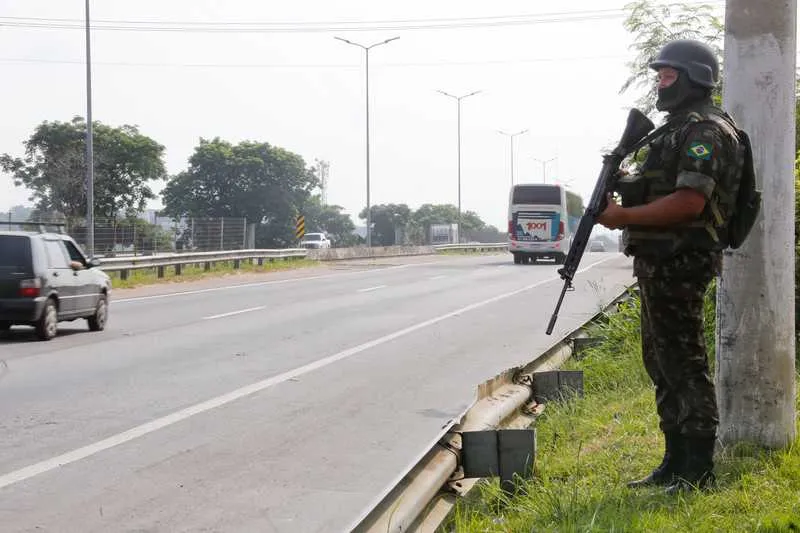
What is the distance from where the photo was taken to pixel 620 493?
16.2 ft

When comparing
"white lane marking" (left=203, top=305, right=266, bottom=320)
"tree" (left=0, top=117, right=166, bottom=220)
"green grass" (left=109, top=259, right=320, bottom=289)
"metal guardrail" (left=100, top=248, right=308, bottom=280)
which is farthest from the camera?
"tree" (left=0, top=117, right=166, bottom=220)

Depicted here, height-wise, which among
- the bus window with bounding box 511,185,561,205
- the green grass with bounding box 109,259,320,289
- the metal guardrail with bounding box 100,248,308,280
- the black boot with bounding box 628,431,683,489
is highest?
the bus window with bounding box 511,185,561,205

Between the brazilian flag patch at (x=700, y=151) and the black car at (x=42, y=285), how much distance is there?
10847 mm

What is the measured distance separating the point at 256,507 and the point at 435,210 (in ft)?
407

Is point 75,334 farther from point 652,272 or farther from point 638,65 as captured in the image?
point 638,65

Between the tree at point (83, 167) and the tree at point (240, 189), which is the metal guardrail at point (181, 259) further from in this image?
the tree at point (240, 189)

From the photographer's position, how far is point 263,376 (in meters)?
10.7

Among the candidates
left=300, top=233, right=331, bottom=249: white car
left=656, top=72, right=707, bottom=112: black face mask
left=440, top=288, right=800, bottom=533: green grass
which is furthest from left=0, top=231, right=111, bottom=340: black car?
left=300, top=233, right=331, bottom=249: white car

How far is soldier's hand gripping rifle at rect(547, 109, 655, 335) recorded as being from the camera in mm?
4984

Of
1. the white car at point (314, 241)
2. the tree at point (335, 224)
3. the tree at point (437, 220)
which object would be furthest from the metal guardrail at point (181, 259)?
the tree at point (437, 220)

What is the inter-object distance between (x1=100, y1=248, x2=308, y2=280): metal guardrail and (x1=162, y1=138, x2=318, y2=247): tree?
3843cm

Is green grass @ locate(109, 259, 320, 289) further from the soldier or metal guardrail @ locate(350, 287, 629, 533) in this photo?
the soldier

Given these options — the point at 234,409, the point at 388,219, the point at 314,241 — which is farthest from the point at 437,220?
the point at 234,409

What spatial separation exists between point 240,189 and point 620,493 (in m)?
76.8
